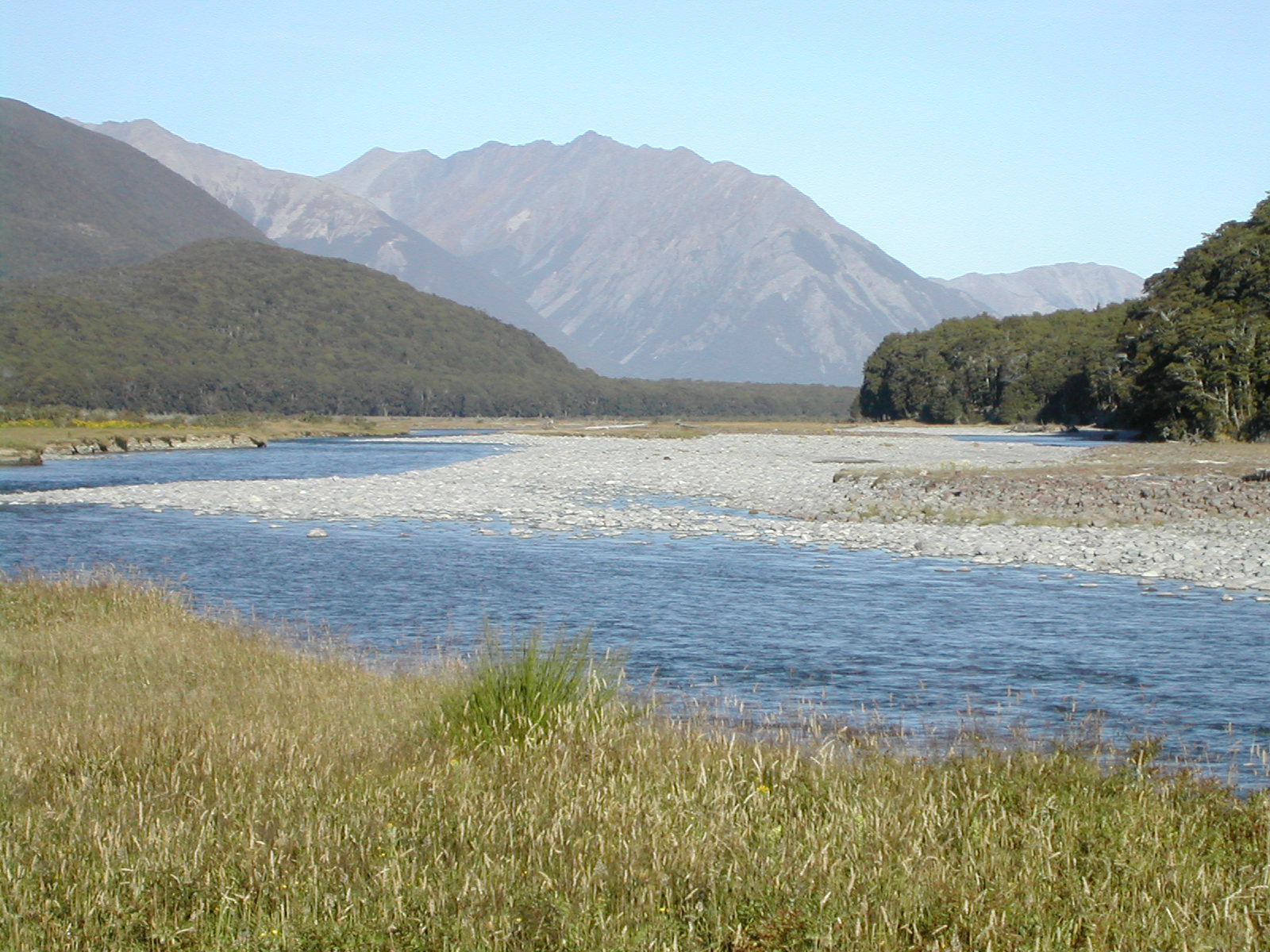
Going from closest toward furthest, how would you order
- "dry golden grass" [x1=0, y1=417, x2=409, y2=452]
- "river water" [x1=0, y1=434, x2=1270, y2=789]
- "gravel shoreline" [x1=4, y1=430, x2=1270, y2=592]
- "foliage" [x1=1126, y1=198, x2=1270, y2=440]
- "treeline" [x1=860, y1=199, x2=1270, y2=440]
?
"river water" [x1=0, y1=434, x2=1270, y2=789]
"gravel shoreline" [x1=4, y1=430, x2=1270, y2=592]
"foliage" [x1=1126, y1=198, x2=1270, y2=440]
"treeline" [x1=860, y1=199, x2=1270, y2=440]
"dry golden grass" [x1=0, y1=417, x2=409, y2=452]

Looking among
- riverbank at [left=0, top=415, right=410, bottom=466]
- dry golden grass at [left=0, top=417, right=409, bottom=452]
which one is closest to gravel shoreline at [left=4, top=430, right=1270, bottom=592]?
riverbank at [left=0, top=415, right=410, bottom=466]

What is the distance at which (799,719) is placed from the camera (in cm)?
1045

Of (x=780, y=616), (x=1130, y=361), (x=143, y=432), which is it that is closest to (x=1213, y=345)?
(x=1130, y=361)

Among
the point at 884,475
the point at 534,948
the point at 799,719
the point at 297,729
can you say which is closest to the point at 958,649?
the point at 799,719

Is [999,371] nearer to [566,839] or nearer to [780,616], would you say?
[780,616]

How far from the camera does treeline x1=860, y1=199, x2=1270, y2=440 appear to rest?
6450 cm

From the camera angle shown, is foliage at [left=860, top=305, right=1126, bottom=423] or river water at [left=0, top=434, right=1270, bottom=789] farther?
foliage at [left=860, top=305, right=1126, bottom=423]

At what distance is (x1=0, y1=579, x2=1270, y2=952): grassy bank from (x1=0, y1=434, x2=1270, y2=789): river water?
7.55 ft

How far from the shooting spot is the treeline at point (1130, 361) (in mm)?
64500

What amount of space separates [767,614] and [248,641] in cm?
733

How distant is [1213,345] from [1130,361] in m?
22.4

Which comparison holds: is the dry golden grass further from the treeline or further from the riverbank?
the treeline

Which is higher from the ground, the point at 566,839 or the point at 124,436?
the point at 124,436

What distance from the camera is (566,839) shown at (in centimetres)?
602
